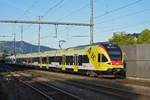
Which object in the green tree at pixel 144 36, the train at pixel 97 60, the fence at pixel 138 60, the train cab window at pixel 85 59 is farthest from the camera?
the green tree at pixel 144 36

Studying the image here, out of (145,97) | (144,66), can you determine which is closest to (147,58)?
(144,66)

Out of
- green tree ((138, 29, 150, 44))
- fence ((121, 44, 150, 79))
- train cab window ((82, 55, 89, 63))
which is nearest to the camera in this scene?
fence ((121, 44, 150, 79))

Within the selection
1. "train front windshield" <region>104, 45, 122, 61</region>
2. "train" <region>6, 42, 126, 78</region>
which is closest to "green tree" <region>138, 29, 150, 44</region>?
"train" <region>6, 42, 126, 78</region>

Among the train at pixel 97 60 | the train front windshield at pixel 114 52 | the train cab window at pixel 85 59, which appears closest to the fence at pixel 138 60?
the train at pixel 97 60

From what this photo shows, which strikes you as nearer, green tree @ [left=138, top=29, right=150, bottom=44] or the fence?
the fence

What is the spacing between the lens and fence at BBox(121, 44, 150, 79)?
1830cm

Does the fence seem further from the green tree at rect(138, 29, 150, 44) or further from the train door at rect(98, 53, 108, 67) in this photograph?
the green tree at rect(138, 29, 150, 44)

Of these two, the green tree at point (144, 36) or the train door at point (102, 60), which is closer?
the train door at point (102, 60)

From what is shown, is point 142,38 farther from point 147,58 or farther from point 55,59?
point 147,58

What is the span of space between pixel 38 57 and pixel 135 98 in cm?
3038

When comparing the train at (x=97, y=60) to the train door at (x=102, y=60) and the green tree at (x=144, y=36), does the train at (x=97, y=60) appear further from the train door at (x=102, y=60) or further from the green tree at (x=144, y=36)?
the green tree at (x=144, y=36)

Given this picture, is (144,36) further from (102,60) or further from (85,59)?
(102,60)

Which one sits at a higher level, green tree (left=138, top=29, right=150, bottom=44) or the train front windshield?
green tree (left=138, top=29, right=150, bottom=44)

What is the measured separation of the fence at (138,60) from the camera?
720 inches
